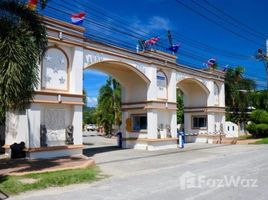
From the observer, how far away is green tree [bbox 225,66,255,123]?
46312 millimetres

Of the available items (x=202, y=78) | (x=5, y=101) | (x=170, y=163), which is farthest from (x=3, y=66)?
(x=202, y=78)

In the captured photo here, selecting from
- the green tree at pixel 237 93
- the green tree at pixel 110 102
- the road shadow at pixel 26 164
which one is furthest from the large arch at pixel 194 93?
the road shadow at pixel 26 164

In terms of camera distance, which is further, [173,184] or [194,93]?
[194,93]

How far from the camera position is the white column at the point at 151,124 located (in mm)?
26062

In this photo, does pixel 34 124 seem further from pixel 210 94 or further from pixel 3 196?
pixel 210 94

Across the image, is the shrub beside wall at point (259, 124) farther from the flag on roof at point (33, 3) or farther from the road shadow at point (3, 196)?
the road shadow at point (3, 196)

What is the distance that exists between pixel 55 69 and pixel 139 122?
33.4 ft

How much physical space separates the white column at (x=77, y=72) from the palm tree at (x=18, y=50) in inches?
229

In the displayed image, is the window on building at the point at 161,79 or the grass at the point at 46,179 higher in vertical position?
the window on building at the point at 161,79

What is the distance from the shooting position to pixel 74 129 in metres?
19.7

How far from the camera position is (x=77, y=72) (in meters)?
19.8

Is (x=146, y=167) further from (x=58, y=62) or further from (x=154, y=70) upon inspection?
(x=154, y=70)

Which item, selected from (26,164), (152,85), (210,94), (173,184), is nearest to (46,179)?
(26,164)

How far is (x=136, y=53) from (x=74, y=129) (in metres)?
7.72
